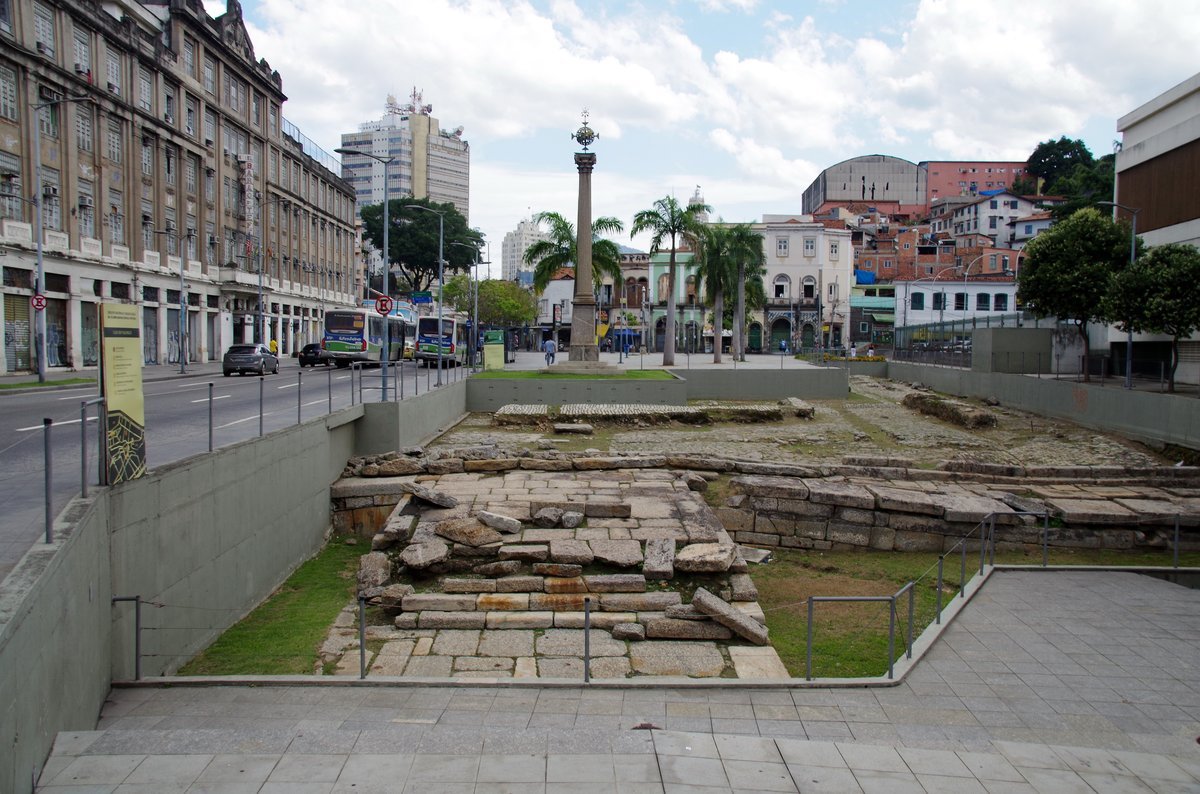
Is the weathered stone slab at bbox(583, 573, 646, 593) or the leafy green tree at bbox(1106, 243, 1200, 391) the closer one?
the weathered stone slab at bbox(583, 573, 646, 593)

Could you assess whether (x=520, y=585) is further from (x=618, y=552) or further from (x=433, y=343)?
(x=433, y=343)

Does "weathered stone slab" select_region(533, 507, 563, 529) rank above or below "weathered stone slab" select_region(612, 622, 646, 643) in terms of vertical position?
above

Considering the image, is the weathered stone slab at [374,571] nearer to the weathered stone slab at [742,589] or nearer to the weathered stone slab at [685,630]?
the weathered stone slab at [685,630]

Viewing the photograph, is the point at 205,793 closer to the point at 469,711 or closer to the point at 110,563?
the point at 469,711

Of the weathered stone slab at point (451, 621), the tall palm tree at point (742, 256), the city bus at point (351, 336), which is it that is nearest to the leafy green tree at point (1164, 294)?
the weathered stone slab at point (451, 621)

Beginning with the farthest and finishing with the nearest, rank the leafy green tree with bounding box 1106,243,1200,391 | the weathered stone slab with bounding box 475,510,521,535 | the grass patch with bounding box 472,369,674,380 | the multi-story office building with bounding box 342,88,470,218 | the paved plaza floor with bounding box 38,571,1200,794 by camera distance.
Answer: the multi-story office building with bounding box 342,88,470,218 < the grass patch with bounding box 472,369,674,380 < the leafy green tree with bounding box 1106,243,1200,391 < the weathered stone slab with bounding box 475,510,521,535 < the paved plaza floor with bounding box 38,571,1200,794

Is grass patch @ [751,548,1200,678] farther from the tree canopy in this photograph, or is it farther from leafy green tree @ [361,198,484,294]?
leafy green tree @ [361,198,484,294]

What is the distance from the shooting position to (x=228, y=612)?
1016 cm

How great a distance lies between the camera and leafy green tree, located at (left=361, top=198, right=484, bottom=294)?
85.2 meters

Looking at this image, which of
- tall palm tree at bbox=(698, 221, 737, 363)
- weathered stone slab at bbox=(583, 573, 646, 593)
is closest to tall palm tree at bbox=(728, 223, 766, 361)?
tall palm tree at bbox=(698, 221, 737, 363)

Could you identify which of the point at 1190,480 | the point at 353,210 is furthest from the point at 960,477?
the point at 353,210

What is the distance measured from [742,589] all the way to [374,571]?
4690 millimetres

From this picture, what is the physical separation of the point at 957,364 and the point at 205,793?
4112cm

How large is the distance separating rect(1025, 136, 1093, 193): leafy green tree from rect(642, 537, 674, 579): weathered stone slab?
11121cm
